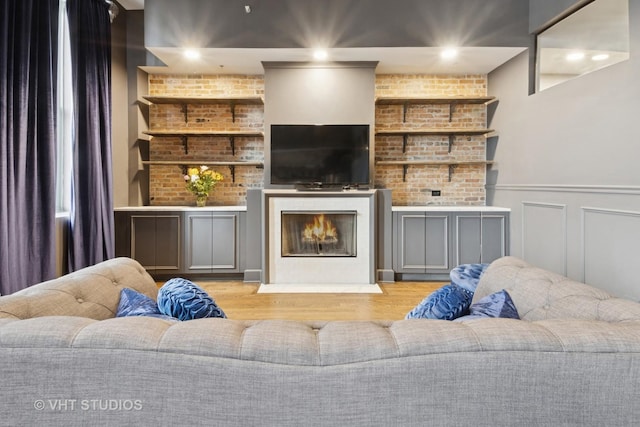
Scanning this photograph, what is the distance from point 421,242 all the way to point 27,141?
3899 mm

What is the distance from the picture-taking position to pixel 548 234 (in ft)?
13.7

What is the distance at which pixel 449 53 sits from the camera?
183 inches

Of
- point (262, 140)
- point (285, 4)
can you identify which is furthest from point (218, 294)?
point (285, 4)

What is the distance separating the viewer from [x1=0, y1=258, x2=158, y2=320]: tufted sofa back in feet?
3.79

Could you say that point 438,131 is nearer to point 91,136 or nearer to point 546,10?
point 546,10

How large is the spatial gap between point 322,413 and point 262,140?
5.00 m

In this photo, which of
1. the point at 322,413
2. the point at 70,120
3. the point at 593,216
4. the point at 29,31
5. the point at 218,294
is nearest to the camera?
the point at 322,413

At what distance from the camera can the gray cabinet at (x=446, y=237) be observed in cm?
496

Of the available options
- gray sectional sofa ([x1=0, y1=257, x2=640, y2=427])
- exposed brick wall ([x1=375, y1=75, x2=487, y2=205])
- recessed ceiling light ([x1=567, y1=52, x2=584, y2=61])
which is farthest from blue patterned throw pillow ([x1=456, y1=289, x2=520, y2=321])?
exposed brick wall ([x1=375, y1=75, x2=487, y2=205])

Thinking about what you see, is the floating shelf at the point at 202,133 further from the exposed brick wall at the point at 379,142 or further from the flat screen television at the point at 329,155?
the flat screen television at the point at 329,155

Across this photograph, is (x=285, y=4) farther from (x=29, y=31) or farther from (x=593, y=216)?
(x=593, y=216)

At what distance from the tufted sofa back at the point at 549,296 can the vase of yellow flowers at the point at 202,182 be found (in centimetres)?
389

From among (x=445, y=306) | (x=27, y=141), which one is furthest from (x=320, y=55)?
(x=445, y=306)

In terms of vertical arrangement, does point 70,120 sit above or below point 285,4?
below
